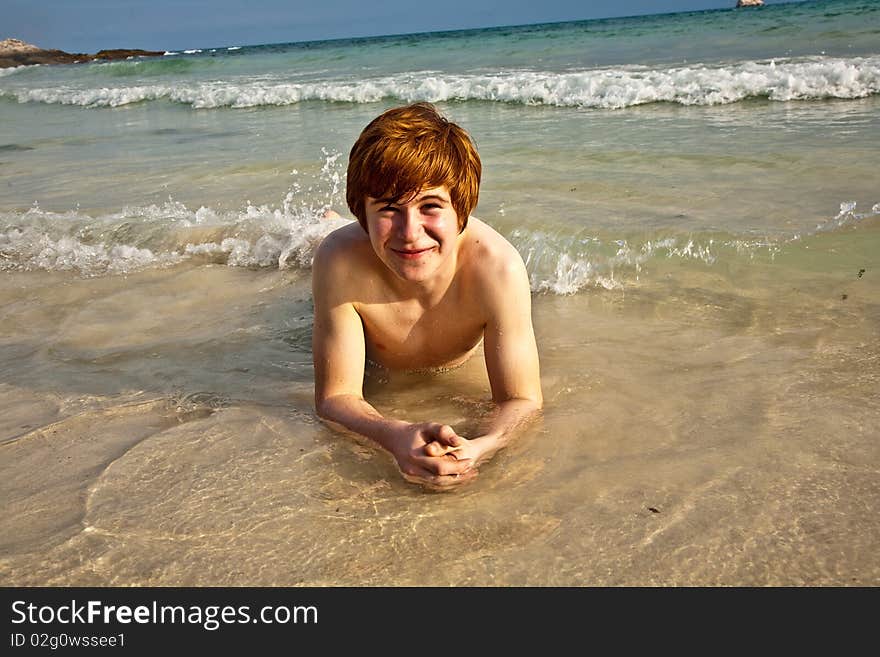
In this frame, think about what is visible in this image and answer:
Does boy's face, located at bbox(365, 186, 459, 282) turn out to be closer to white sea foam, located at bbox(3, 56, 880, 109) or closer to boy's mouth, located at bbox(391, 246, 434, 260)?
boy's mouth, located at bbox(391, 246, 434, 260)

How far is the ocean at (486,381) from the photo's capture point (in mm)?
2270

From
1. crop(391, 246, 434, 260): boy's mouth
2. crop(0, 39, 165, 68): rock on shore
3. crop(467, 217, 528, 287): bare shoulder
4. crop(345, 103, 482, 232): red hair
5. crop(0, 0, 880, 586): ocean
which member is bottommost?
crop(0, 0, 880, 586): ocean

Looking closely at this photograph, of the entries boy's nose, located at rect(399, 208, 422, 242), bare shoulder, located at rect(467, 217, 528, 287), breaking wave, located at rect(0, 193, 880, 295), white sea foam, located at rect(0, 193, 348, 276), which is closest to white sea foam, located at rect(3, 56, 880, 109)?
breaking wave, located at rect(0, 193, 880, 295)

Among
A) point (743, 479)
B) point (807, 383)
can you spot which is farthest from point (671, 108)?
point (743, 479)

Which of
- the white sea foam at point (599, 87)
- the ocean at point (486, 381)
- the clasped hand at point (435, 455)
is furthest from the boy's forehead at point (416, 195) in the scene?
the white sea foam at point (599, 87)

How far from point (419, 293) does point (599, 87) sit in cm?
1037

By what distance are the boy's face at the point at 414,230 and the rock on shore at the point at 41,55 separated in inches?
2207

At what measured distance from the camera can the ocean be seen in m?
2.27

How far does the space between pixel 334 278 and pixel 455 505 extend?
1068 mm

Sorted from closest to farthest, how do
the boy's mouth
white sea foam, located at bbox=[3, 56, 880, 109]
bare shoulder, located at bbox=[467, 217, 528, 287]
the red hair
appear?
the red hair < the boy's mouth < bare shoulder, located at bbox=[467, 217, 528, 287] < white sea foam, located at bbox=[3, 56, 880, 109]
